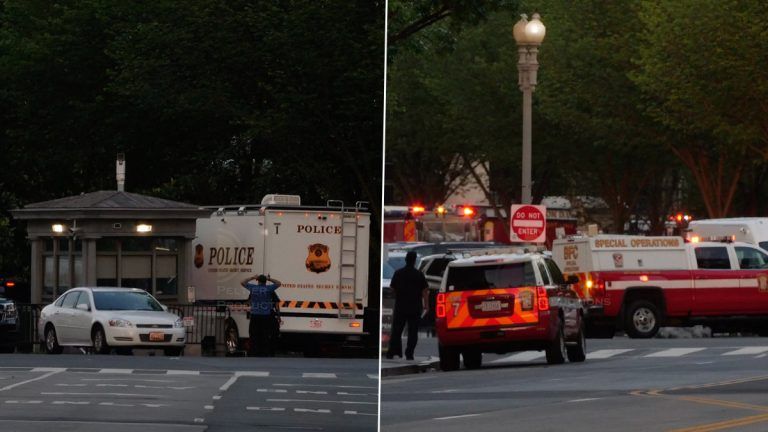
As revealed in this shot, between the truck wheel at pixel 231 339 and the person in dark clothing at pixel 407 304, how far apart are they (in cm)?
1106

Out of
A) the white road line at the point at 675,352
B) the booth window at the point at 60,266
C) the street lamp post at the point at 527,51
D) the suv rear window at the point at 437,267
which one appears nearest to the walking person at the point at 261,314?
the booth window at the point at 60,266

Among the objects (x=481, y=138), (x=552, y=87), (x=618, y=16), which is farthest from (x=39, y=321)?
(x=618, y=16)

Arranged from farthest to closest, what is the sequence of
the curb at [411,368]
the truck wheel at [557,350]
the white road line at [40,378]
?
the truck wheel at [557,350], the curb at [411,368], the white road line at [40,378]

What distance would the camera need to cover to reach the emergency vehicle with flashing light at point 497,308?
17188 millimetres

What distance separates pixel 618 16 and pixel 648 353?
2356cm

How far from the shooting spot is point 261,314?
23.0 ft

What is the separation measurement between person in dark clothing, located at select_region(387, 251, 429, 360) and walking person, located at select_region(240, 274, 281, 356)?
11143 mm

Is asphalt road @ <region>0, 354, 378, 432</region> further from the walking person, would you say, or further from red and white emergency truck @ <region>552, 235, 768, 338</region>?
red and white emergency truck @ <region>552, 235, 768, 338</region>

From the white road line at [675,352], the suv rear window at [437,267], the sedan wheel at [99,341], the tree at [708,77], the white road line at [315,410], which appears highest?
the tree at [708,77]

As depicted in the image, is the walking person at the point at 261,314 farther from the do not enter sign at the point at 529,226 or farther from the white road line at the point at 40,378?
the do not enter sign at the point at 529,226

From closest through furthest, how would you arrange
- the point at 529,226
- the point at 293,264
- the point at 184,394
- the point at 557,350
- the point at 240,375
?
1. the point at 293,264
2. the point at 240,375
3. the point at 184,394
4. the point at 557,350
5. the point at 529,226

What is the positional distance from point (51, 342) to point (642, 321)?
20.1 metres

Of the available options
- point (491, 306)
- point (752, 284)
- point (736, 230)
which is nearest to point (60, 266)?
point (491, 306)

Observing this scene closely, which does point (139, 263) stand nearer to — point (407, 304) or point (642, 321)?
point (407, 304)
